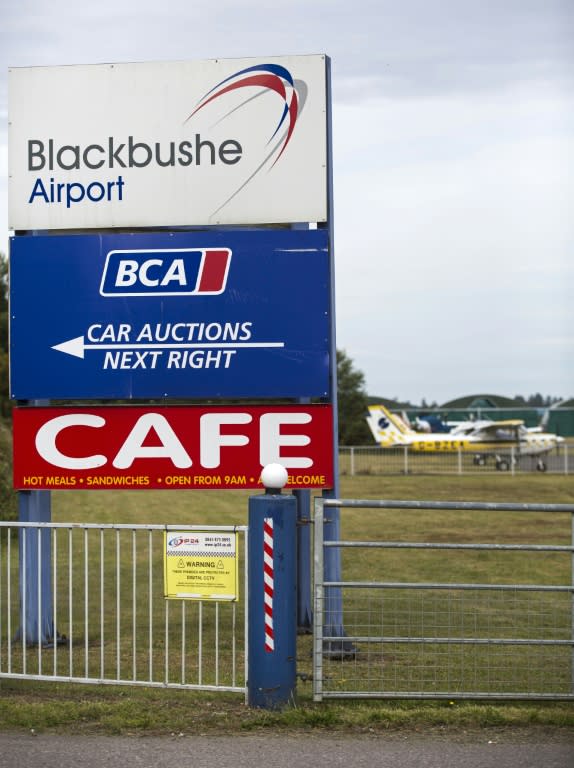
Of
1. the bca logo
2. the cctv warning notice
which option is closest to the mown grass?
the cctv warning notice

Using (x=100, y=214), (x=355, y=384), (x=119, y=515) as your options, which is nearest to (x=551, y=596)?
(x=100, y=214)

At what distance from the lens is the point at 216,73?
1111 centimetres

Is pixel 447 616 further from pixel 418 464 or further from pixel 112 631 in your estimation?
pixel 418 464

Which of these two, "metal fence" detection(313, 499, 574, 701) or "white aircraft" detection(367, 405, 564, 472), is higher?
"white aircraft" detection(367, 405, 564, 472)

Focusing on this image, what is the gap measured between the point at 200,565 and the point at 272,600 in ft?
2.13

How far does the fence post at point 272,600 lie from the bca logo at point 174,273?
335 centimetres

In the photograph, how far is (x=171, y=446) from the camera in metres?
10.8

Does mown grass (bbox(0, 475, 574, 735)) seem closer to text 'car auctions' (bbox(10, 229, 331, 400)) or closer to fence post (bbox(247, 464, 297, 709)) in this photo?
fence post (bbox(247, 464, 297, 709))

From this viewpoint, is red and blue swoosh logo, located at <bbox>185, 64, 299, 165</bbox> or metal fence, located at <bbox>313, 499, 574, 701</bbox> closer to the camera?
metal fence, located at <bbox>313, 499, 574, 701</bbox>

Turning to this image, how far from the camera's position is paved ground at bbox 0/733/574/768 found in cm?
651

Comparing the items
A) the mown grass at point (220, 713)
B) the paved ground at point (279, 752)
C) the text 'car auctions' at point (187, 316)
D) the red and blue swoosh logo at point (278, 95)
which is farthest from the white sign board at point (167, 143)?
the paved ground at point (279, 752)

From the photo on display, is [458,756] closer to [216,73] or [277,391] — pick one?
[277,391]

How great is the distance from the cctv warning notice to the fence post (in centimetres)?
268

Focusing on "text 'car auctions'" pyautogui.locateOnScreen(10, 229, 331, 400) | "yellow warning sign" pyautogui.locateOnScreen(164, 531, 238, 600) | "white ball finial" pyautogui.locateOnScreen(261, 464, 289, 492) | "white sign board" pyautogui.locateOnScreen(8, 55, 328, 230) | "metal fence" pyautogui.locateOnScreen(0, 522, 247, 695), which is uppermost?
"white sign board" pyautogui.locateOnScreen(8, 55, 328, 230)
